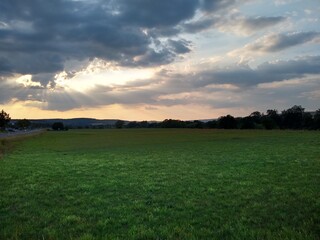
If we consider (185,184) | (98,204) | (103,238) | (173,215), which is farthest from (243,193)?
(103,238)

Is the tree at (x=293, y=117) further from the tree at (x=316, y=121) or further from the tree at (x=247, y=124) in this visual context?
the tree at (x=247, y=124)

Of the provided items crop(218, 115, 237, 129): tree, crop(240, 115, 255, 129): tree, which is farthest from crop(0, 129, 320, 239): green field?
crop(218, 115, 237, 129): tree

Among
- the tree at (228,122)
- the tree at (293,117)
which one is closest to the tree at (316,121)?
the tree at (293,117)

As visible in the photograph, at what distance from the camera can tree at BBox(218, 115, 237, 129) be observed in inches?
6619

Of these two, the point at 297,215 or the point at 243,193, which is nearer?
the point at 297,215

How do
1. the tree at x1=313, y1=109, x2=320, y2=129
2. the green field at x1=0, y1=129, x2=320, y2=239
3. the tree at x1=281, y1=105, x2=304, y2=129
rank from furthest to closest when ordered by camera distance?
the tree at x1=281, y1=105, x2=304, y2=129, the tree at x1=313, y1=109, x2=320, y2=129, the green field at x1=0, y1=129, x2=320, y2=239

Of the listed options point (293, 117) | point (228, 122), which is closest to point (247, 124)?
point (228, 122)

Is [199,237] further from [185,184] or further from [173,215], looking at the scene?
[185,184]

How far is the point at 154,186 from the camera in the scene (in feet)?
57.9

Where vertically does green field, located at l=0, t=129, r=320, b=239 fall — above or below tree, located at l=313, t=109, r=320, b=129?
below

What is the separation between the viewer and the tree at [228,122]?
16812cm

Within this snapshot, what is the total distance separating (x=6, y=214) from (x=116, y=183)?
23.7ft

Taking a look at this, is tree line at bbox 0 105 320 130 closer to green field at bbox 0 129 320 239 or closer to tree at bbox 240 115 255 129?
tree at bbox 240 115 255 129

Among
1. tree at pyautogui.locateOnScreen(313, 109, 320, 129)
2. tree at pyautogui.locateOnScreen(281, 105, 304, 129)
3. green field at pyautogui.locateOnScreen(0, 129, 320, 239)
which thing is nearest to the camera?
green field at pyautogui.locateOnScreen(0, 129, 320, 239)
